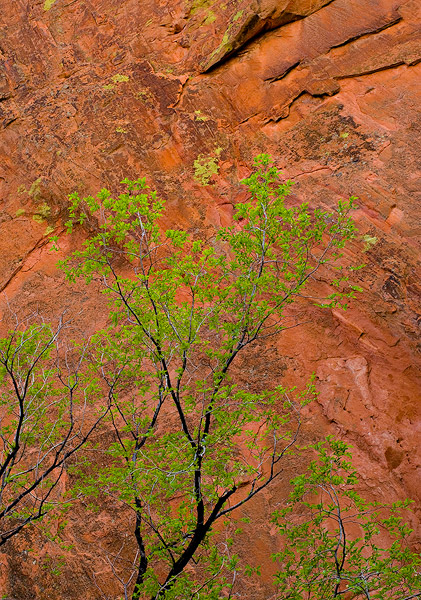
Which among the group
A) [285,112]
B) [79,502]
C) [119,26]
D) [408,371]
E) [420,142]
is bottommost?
[408,371]

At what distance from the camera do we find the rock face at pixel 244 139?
11180mm

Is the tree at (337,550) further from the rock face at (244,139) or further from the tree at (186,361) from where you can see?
the rock face at (244,139)

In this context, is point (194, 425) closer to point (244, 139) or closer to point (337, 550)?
point (337, 550)

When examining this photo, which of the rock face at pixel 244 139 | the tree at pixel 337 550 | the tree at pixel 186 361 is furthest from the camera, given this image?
the rock face at pixel 244 139

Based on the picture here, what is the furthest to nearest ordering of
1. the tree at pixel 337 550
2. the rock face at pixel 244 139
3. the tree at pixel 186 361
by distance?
the rock face at pixel 244 139 → the tree at pixel 186 361 → the tree at pixel 337 550

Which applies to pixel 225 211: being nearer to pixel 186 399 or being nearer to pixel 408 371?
pixel 408 371

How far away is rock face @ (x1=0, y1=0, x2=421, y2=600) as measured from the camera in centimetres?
1118

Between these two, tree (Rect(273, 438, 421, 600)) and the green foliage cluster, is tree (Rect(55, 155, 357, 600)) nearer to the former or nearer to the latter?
the green foliage cluster

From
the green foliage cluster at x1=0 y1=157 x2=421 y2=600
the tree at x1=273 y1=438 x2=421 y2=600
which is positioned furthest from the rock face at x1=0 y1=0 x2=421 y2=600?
the tree at x1=273 y1=438 x2=421 y2=600

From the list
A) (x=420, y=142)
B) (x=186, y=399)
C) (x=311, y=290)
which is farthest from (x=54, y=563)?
(x=420, y=142)

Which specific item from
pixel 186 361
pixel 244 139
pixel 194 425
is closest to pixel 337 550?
pixel 194 425

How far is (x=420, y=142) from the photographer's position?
1180cm

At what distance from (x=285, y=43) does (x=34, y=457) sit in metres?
9.69

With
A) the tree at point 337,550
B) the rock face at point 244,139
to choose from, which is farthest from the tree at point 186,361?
the rock face at point 244,139
